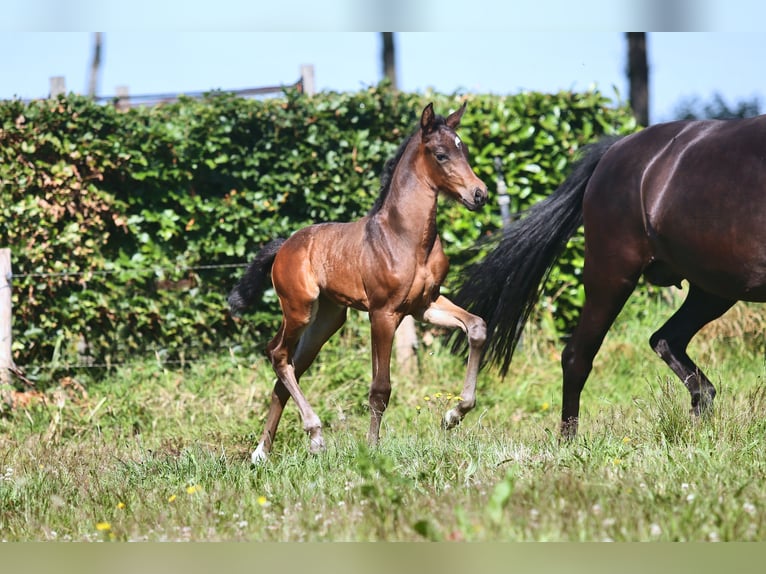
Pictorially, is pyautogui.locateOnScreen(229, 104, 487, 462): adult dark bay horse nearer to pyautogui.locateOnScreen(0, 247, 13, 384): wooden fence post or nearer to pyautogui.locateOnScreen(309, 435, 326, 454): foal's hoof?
pyautogui.locateOnScreen(309, 435, 326, 454): foal's hoof

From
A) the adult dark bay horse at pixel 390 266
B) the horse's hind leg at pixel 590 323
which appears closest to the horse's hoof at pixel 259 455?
the adult dark bay horse at pixel 390 266

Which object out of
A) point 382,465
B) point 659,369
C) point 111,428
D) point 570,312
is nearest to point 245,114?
point 111,428

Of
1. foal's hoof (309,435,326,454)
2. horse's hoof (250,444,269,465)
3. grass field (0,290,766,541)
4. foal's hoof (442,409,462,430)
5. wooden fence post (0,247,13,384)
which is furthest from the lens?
wooden fence post (0,247,13,384)

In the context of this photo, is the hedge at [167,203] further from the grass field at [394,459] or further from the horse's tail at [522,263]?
the horse's tail at [522,263]

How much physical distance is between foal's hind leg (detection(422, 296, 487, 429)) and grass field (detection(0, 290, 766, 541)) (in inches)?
4.3

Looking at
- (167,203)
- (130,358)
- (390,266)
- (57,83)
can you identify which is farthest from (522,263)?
(57,83)

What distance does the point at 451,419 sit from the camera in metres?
5.01

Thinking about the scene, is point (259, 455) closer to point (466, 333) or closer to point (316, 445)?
point (316, 445)

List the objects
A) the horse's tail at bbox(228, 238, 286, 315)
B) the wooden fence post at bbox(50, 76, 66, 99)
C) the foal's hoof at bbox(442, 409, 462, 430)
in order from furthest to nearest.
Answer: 1. the wooden fence post at bbox(50, 76, 66, 99)
2. the horse's tail at bbox(228, 238, 286, 315)
3. the foal's hoof at bbox(442, 409, 462, 430)

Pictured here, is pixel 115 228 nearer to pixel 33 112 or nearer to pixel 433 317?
pixel 33 112

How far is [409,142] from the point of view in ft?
17.5

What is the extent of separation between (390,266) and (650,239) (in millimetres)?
1450

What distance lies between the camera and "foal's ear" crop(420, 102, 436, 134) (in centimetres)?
505

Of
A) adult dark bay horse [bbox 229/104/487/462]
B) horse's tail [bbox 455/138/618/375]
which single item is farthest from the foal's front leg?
horse's tail [bbox 455/138/618/375]
